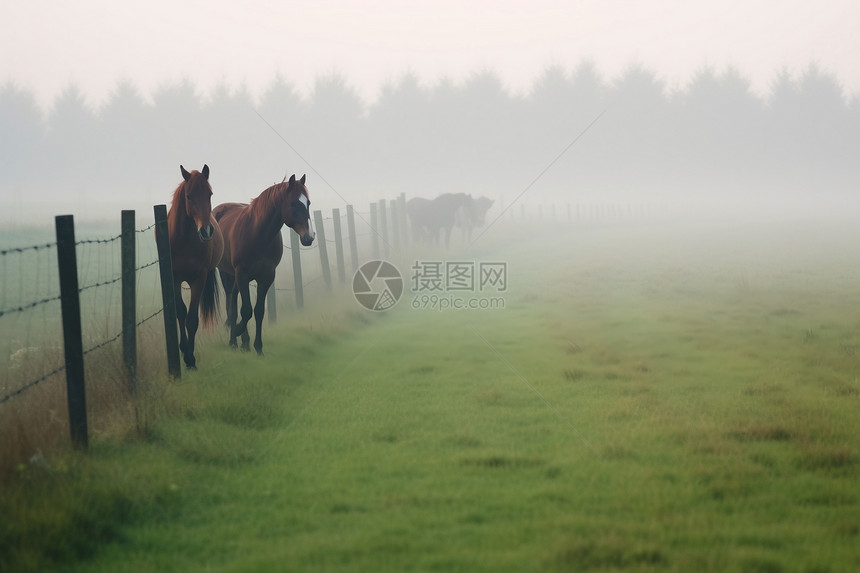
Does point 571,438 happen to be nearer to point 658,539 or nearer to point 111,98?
point 658,539

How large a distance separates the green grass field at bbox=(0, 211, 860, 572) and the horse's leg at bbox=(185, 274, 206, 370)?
1.15 ft

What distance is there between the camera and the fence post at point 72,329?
204 inches

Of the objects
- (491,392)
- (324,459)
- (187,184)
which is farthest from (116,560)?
(187,184)

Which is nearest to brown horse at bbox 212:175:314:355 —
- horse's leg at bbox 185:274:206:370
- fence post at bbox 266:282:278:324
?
horse's leg at bbox 185:274:206:370

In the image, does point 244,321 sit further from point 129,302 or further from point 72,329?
point 72,329

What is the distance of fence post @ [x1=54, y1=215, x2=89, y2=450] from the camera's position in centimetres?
519

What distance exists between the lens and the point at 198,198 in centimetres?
852

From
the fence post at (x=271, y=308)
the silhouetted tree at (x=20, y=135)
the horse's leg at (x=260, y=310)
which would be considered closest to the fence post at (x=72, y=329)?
the horse's leg at (x=260, y=310)

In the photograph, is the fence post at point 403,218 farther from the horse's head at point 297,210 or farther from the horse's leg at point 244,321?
the horse's leg at point 244,321

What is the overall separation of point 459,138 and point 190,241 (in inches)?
2699

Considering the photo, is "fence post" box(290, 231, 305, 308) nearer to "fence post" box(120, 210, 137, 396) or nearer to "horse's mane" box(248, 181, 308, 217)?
"horse's mane" box(248, 181, 308, 217)

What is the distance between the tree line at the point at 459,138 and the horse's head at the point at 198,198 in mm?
57462

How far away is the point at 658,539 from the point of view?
4098 millimetres

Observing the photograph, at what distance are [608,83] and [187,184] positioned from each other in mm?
81941
